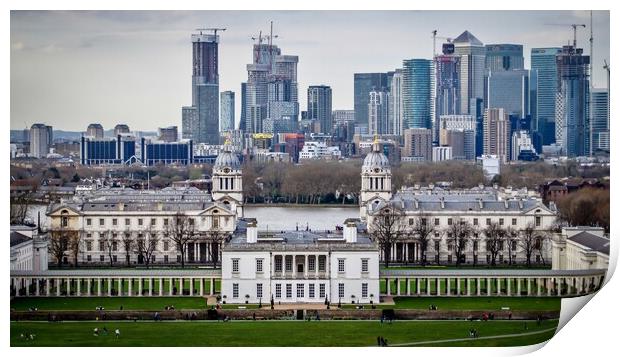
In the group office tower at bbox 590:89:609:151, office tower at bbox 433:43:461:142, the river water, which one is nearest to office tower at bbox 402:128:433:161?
office tower at bbox 433:43:461:142

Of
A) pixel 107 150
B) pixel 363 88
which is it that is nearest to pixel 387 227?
pixel 107 150

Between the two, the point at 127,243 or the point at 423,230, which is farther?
the point at 423,230

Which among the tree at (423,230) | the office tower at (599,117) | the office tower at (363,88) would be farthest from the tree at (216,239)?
the office tower at (363,88)

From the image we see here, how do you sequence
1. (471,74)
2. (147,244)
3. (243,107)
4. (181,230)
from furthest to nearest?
(471,74), (243,107), (147,244), (181,230)

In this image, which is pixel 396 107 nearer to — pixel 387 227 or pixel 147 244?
pixel 387 227

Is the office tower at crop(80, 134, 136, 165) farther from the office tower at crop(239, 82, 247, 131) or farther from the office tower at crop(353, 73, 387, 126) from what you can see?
the office tower at crop(239, 82, 247, 131)
